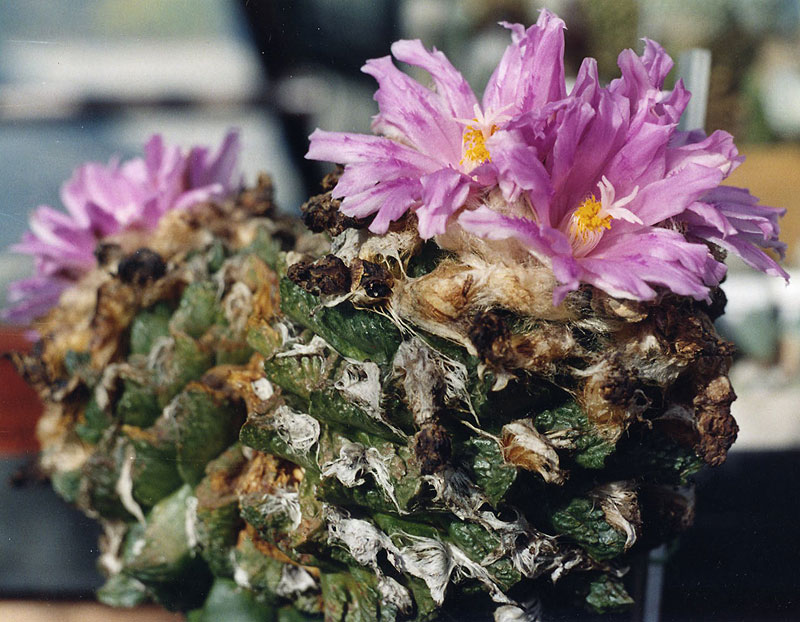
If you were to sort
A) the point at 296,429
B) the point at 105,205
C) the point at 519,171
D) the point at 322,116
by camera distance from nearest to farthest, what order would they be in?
the point at 519,171 < the point at 296,429 < the point at 105,205 < the point at 322,116

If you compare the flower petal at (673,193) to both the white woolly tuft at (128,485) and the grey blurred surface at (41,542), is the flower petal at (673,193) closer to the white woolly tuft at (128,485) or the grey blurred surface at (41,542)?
the white woolly tuft at (128,485)

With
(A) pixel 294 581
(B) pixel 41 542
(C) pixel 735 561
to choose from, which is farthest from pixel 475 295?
(B) pixel 41 542

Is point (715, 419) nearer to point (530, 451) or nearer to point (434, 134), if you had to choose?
point (530, 451)

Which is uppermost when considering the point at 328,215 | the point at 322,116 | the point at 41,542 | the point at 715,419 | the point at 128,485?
the point at 322,116

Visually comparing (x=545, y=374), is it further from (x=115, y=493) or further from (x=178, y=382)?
(x=115, y=493)

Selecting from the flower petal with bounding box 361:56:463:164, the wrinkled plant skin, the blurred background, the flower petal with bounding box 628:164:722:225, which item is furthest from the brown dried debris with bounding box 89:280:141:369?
the flower petal with bounding box 628:164:722:225

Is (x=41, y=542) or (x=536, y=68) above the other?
(x=536, y=68)
